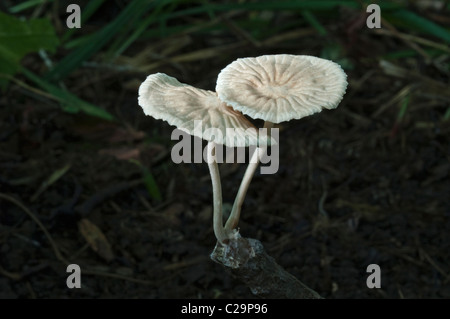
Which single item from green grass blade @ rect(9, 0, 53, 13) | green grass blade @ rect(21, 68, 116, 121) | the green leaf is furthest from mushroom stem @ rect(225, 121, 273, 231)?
green grass blade @ rect(9, 0, 53, 13)

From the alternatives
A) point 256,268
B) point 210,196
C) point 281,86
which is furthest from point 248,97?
point 210,196

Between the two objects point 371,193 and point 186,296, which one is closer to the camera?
point 186,296

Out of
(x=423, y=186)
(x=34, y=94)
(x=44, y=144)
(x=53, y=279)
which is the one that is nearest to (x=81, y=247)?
(x=53, y=279)

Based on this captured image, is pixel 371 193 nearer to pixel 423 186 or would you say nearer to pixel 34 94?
pixel 423 186

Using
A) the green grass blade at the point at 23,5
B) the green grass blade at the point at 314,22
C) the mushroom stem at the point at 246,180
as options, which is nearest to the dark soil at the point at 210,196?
the green grass blade at the point at 314,22

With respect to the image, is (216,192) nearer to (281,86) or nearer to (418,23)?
(281,86)

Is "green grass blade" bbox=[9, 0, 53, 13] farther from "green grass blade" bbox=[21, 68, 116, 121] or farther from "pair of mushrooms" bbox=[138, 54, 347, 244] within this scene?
"pair of mushrooms" bbox=[138, 54, 347, 244]

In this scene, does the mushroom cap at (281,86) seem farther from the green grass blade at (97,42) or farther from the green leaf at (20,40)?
the green leaf at (20,40)
